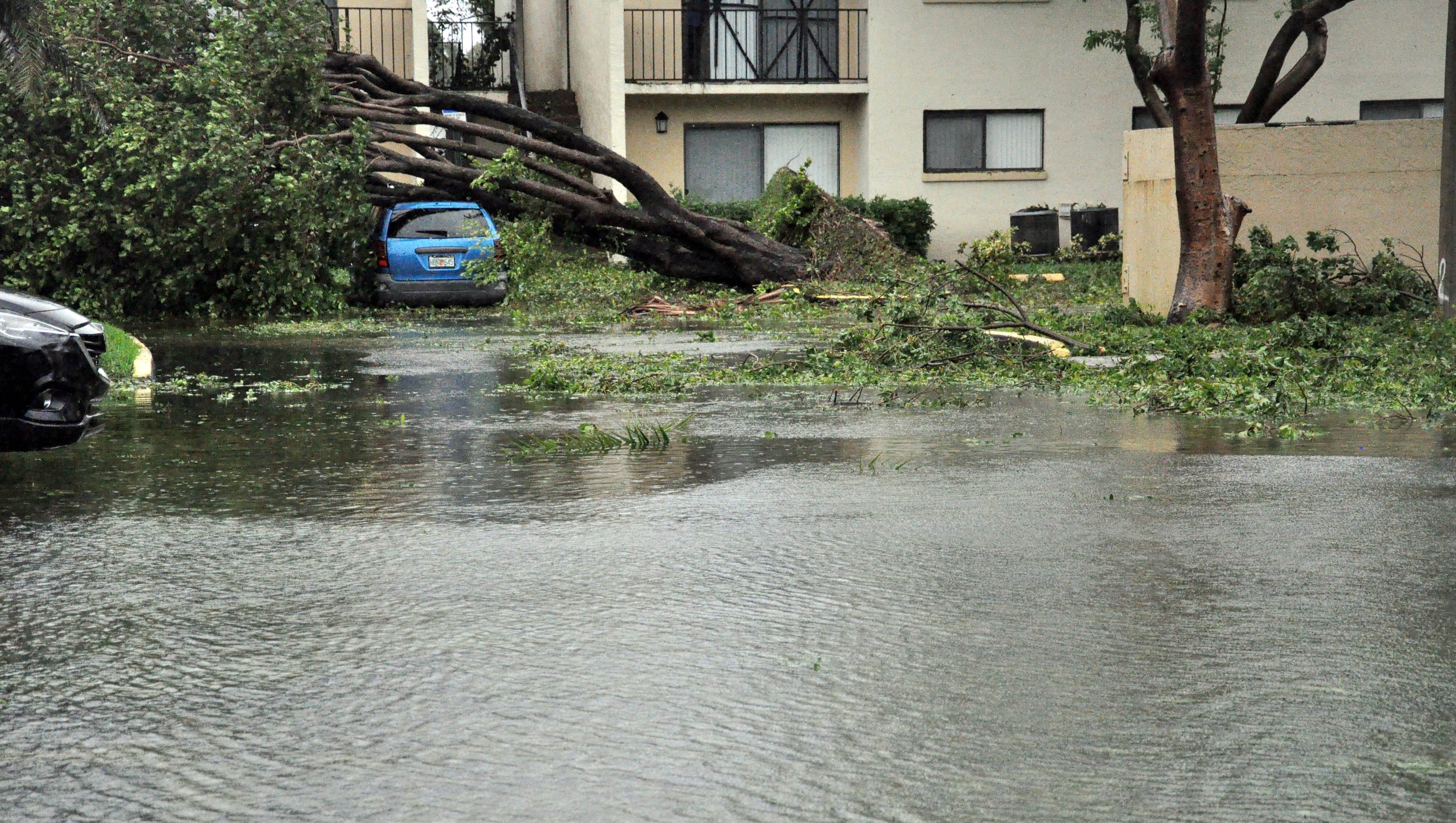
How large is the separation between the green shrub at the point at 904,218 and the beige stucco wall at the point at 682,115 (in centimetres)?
219

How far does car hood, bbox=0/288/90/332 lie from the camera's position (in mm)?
8367

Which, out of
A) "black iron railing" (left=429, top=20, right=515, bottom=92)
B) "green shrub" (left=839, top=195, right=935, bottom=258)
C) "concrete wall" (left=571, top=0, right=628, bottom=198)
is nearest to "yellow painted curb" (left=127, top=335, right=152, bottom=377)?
"concrete wall" (left=571, top=0, right=628, bottom=198)

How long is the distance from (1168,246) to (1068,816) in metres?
17.5

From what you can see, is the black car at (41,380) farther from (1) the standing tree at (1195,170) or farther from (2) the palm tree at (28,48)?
(1) the standing tree at (1195,170)

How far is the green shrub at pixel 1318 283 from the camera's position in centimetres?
1880

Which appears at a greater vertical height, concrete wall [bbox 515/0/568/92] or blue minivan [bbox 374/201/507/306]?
concrete wall [bbox 515/0/568/92]

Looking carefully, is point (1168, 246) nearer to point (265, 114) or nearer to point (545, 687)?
point (265, 114)

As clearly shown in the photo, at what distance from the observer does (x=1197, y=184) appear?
1839 centimetres

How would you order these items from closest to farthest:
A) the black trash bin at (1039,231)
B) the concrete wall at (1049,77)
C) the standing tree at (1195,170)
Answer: the standing tree at (1195,170) → the black trash bin at (1039,231) → the concrete wall at (1049,77)

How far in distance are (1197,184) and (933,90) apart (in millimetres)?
15890

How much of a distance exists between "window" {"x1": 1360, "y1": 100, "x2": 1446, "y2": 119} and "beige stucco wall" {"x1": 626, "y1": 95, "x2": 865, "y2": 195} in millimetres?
10434

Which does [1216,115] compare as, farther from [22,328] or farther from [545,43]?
[22,328]

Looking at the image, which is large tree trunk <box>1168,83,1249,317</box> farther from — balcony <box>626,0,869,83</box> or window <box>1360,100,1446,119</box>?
window <box>1360,100,1446,119</box>

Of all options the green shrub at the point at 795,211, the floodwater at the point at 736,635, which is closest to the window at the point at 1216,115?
the green shrub at the point at 795,211
